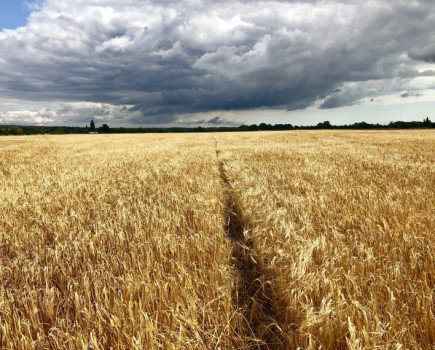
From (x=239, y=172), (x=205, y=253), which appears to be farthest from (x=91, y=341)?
(x=239, y=172)

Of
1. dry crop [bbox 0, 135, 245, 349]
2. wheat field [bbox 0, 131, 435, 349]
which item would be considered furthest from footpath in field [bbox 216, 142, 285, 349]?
dry crop [bbox 0, 135, 245, 349]

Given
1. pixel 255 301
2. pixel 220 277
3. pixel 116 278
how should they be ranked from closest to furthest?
pixel 255 301, pixel 116 278, pixel 220 277

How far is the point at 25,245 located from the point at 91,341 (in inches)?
112

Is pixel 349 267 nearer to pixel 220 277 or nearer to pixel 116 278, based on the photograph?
pixel 220 277

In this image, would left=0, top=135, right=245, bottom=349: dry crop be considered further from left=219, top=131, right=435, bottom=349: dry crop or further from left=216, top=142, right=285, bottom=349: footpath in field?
left=219, top=131, right=435, bottom=349: dry crop

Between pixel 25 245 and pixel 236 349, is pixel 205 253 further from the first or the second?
pixel 25 245

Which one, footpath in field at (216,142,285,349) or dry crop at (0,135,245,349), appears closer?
dry crop at (0,135,245,349)

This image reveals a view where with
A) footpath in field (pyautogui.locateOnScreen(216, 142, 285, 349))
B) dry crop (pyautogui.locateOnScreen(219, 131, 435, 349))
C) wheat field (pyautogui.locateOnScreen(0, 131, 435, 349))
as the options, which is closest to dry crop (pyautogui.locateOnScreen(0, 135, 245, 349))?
wheat field (pyautogui.locateOnScreen(0, 131, 435, 349))

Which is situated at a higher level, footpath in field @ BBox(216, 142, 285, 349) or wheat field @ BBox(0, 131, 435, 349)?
wheat field @ BBox(0, 131, 435, 349)

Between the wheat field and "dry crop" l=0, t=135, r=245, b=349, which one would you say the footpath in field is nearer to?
the wheat field

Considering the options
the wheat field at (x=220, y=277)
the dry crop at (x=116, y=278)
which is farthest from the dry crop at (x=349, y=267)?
the dry crop at (x=116, y=278)

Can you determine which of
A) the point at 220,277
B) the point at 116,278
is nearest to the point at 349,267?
the point at 220,277

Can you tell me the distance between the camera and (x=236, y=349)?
2.27 m

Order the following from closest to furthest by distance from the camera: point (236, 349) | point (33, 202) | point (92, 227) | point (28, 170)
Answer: point (236, 349), point (92, 227), point (33, 202), point (28, 170)
